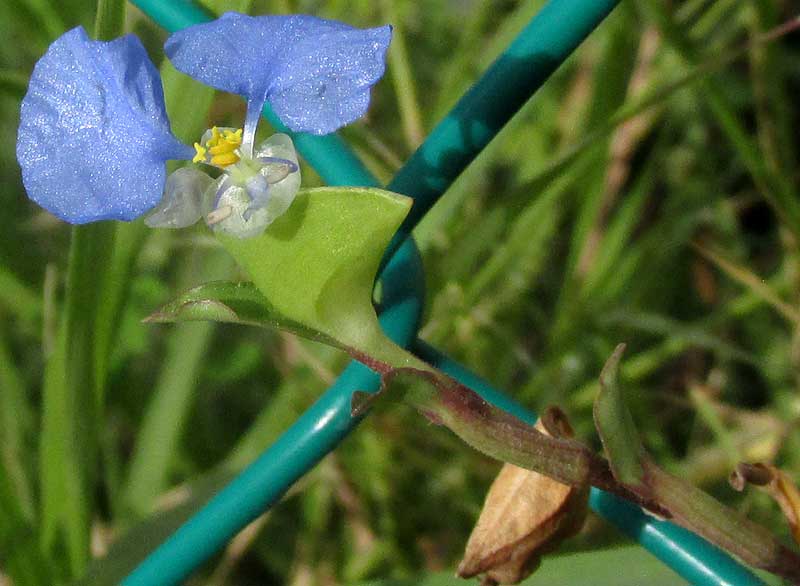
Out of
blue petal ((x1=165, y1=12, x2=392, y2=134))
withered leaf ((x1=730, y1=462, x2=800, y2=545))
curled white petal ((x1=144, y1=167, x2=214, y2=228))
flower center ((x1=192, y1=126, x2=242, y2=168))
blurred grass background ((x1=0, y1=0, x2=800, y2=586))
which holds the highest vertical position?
blue petal ((x1=165, y1=12, x2=392, y2=134))

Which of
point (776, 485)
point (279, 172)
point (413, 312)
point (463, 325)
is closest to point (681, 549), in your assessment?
point (776, 485)

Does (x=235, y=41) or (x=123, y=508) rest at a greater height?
(x=235, y=41)

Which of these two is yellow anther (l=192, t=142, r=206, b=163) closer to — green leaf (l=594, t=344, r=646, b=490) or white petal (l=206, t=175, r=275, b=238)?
white petal (l=206, t=175, r=275, b=238)

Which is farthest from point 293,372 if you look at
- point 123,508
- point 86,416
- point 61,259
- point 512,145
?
point 512,145

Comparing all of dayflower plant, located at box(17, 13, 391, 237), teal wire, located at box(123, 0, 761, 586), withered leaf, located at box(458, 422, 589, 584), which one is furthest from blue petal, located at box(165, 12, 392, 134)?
withered leaf, located at box(458, 422, 589, 584)

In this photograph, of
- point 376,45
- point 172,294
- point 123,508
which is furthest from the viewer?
point 172,294

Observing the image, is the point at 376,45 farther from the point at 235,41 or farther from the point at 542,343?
the point at 542,343

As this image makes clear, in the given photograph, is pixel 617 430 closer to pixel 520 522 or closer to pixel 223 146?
pixel 520 522

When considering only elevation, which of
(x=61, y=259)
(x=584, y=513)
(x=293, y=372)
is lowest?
(x=61, y=259)

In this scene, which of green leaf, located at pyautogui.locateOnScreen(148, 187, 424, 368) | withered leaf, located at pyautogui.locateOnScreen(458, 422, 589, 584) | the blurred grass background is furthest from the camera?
the blurred grass background
